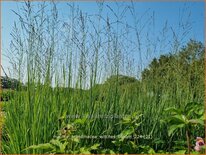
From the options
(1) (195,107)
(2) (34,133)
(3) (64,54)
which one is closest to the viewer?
(1) (195,107)

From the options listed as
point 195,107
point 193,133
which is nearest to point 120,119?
point 193,133

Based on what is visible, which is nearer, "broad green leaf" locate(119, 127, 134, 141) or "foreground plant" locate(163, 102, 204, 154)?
"foreground plant" locate(163, 102, 204, 154)

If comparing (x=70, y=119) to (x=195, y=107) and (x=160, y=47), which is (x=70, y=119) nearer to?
(x=195, y=107)

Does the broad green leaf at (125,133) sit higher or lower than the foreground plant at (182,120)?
lower

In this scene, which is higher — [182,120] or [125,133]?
[182,120]

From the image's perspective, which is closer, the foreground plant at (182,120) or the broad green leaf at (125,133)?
the foreground plant at (182,120)

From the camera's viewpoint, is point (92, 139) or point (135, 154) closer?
point (135, 154)

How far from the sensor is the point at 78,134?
8.99 ft

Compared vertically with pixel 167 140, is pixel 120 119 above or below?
above

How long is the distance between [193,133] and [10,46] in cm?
225

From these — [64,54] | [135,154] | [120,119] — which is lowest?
[135,154]

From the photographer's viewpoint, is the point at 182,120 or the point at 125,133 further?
the point at 125,133

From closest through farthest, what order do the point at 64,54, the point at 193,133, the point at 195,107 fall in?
the point at 195,107 → the point at 193,133 → the point at 64,54

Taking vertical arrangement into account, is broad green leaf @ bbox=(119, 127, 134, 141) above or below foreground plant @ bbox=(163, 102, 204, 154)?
below
